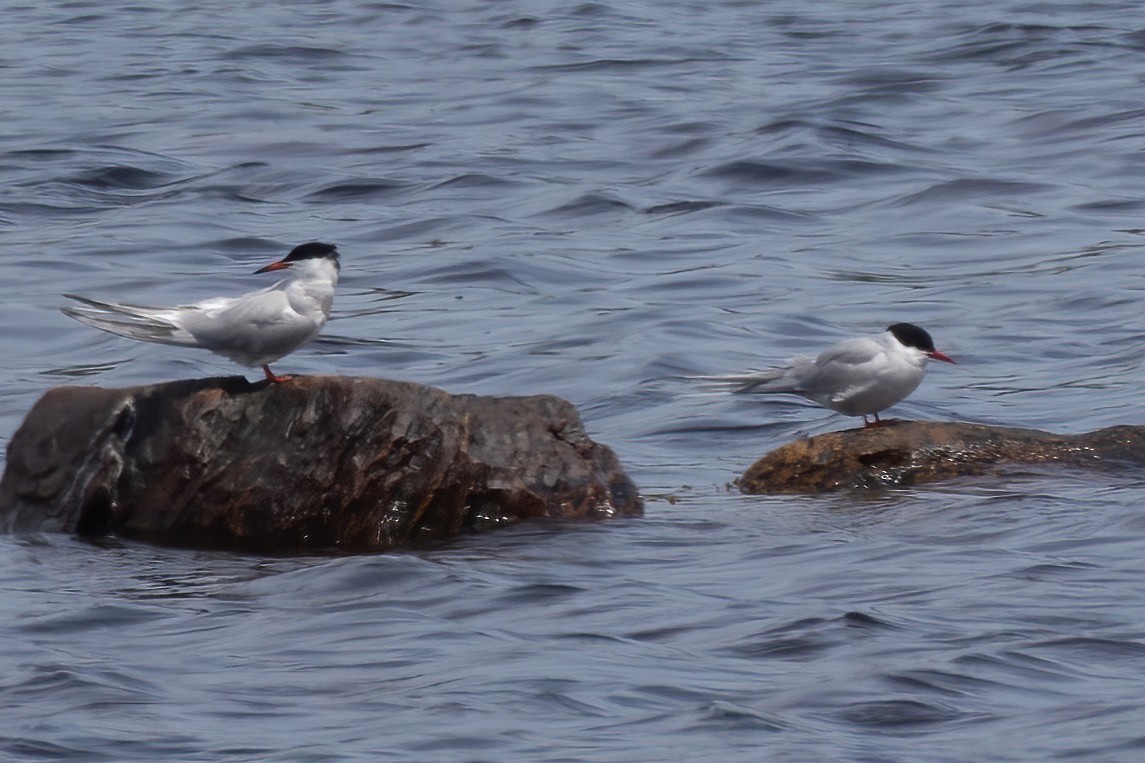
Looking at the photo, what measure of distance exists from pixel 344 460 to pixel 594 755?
2492 mm

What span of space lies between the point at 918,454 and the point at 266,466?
268 cm

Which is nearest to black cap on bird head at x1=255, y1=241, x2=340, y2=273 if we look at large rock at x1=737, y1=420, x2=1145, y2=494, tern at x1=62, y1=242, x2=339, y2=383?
tern at x1=62, y1=242, x2=339, y2=383

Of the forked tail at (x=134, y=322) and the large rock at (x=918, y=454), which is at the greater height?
the forked tail at (x=134, y=322)

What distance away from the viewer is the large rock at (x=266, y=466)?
7.57 meters

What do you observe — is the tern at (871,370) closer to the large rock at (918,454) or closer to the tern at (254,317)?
the large rock at (918,454)

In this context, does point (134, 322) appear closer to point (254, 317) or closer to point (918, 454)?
point (254, 317)

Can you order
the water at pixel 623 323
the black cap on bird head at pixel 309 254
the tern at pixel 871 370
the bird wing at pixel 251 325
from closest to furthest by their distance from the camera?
the water at pixel 623 323 < the bird wing at pixel 251 325 < the black cap on bird head at pixel 309 254 < the tern at pixel 871 370

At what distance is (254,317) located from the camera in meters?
7.46

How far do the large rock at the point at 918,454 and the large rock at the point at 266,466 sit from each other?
1.26m

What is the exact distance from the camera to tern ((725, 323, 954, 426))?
28.3 feet

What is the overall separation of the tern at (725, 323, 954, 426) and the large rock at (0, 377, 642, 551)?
158 centimetres

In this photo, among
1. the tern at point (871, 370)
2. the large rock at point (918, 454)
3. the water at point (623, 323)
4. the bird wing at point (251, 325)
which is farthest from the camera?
the tern at point (871, 370)

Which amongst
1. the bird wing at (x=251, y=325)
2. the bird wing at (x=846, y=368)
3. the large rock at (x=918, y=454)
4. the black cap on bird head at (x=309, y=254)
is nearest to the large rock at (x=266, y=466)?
A: the bird wing at (x=251, y=325)

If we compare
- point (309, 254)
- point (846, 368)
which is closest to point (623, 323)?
point (846, 368)
